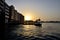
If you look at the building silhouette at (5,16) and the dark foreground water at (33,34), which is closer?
the dark foreground water at (33,34)

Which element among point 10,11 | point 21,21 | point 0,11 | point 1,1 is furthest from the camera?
point 21,21

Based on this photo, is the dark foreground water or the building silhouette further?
the building silhouette

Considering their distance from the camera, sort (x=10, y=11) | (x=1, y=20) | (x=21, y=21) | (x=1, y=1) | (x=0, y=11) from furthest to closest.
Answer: (x=21, y=21) < (x=10, y=11) < (x=1, y=1) < (x=0, y=11) < (x=1, y=20)

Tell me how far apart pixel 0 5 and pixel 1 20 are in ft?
71.0

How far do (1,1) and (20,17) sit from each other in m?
77.2

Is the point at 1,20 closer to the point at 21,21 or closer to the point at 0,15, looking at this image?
the point at 0,15

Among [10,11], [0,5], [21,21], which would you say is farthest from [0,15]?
[21,21]

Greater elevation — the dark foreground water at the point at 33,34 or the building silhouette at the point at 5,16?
the building silhouette at the point at 5,16

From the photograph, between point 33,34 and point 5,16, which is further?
point 5,16

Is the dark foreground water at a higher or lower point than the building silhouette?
lower

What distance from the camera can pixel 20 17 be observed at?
593ft

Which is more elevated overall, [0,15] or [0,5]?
[0,5]

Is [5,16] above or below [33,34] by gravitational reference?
above

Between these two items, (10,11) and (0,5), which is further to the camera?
(10,11)
